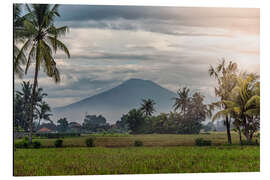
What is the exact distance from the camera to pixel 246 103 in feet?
28.1

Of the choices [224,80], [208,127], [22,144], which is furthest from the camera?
[224,80]

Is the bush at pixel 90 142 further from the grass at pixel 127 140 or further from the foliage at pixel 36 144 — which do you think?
the foliage at pixel 36 144

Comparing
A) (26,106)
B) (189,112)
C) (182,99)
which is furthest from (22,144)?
Result: (189,112)

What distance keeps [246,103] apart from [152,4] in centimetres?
276

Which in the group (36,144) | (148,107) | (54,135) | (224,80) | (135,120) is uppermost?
(224,80)

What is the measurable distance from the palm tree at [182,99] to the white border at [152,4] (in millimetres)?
1347

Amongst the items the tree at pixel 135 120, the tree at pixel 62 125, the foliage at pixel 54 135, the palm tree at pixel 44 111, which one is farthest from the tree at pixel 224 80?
the palm tree at pixel 44 111

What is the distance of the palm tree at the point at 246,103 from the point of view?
28.0 feet

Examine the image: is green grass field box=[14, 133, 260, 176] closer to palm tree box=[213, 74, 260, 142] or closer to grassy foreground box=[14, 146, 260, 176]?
grassy foreground box=[14, 146, 260, 176]

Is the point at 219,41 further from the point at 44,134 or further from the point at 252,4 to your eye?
the point at 44,134

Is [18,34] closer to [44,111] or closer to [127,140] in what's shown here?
[44,111]
